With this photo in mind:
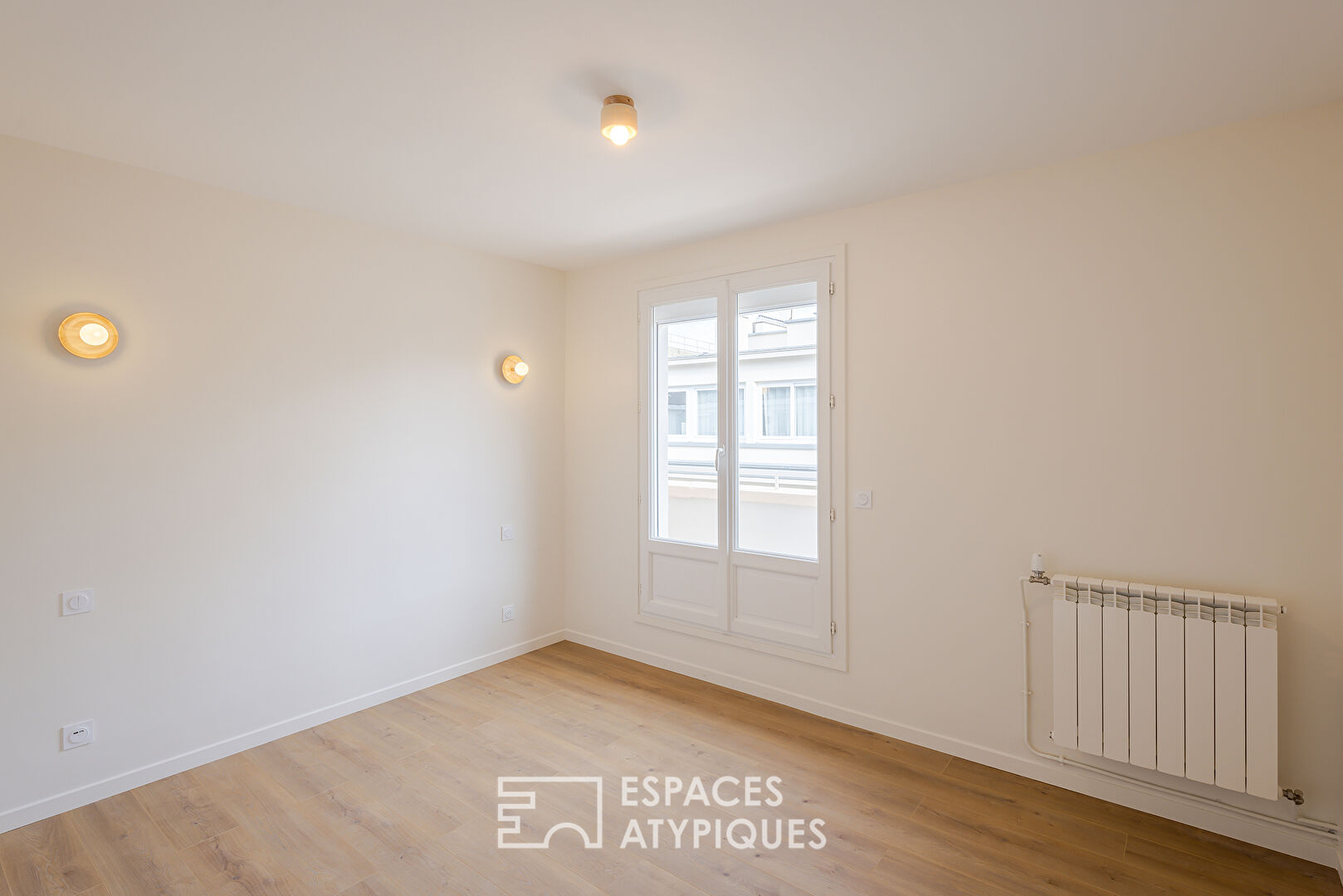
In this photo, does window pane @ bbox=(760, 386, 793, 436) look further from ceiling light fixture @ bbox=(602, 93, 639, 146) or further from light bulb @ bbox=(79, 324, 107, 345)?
light bulb @ bbox=(79, 324, 107, 345)

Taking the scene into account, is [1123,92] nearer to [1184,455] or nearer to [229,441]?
[1184,455]

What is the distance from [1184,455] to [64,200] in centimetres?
462

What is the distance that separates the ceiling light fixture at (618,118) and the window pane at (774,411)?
177 cm

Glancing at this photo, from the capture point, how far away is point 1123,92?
2.23m

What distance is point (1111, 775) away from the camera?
8.84 feet

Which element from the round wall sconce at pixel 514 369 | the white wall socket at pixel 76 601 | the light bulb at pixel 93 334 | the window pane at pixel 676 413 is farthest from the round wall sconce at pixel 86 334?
the window pane at pixel 676 413

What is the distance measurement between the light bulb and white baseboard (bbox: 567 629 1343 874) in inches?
135

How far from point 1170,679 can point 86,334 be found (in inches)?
177

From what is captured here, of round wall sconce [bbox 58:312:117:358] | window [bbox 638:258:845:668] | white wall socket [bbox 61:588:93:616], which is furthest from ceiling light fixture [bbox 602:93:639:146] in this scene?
white wall socket [bbox 61:588:93:616]

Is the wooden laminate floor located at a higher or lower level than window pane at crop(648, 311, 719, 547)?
lower

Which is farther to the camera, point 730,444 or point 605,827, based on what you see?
point 730,444

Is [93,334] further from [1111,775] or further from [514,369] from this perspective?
[1111,775]

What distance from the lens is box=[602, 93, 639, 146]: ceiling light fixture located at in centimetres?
224

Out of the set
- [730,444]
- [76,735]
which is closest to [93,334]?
[76,735]
